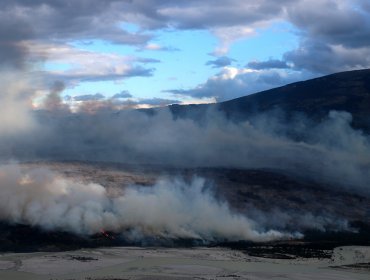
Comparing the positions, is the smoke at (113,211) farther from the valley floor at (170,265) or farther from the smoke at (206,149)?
the smoke at (206,149)

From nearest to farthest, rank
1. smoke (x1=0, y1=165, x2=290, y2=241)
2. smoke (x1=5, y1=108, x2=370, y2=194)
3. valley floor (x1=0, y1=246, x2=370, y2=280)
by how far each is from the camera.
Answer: valley floor (x1=0, y1=246, x2=370, y2=280) → smoke (x1=0, y1=165, x2=290, y2=241) → smoke (x1=5, y1=108, x2=370, y2=194)

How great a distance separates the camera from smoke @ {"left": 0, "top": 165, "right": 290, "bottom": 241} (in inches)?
3531

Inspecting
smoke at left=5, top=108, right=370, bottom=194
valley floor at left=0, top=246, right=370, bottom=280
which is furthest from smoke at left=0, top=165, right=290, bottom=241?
smoke at left=5, top=108, right=370, bottom=194

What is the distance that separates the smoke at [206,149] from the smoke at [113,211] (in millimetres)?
48089

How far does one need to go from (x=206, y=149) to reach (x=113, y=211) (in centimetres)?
8500

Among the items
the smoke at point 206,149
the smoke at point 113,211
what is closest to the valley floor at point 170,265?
the smoke at point 113,211

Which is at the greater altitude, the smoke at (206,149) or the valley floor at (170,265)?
the smoke at (206,149)

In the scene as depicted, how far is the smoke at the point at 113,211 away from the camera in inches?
3531

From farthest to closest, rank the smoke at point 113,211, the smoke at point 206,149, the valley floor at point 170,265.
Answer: the smoke at point 206,149 < the smoke at point 113,211 < the valley floor at point 170,265

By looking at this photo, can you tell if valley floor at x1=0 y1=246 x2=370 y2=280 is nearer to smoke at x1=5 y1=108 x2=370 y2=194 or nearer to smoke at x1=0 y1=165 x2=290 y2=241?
smoke at x1=0 y1=165 x2=290 y2=241

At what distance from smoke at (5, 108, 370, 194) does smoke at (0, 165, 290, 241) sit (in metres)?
48.1

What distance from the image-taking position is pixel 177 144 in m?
182

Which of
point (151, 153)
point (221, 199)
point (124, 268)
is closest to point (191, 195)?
point (221, 199)

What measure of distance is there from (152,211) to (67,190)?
1532 centimetres
